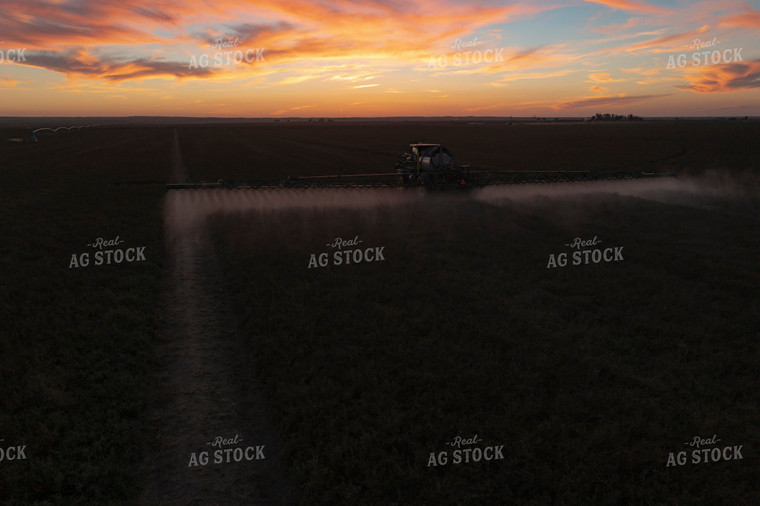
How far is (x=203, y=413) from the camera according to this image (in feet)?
23.7

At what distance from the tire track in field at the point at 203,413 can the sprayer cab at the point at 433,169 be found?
20.6 metres

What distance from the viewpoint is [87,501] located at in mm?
5488

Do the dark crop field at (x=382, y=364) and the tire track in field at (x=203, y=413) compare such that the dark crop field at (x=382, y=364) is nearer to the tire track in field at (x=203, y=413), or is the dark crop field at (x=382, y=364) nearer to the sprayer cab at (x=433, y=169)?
the tire track in field at (x=203, y=413)

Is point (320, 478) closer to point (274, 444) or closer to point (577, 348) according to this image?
point (274, 444)

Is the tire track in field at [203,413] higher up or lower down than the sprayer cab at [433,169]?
lower down

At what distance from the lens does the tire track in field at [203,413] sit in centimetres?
576

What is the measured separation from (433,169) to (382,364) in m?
23.3

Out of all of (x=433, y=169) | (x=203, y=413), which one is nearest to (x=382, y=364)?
(x=203, y=413)

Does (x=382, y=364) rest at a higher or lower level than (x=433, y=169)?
lower

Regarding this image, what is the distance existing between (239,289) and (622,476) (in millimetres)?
10383

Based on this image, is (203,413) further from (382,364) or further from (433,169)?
(433,169)

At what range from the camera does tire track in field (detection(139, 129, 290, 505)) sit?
576 centimetres

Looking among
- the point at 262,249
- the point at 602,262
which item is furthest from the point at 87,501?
the point at 602,262

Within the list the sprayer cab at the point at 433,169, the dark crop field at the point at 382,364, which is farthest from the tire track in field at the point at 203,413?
the sprayer cab at the point at 433,169
